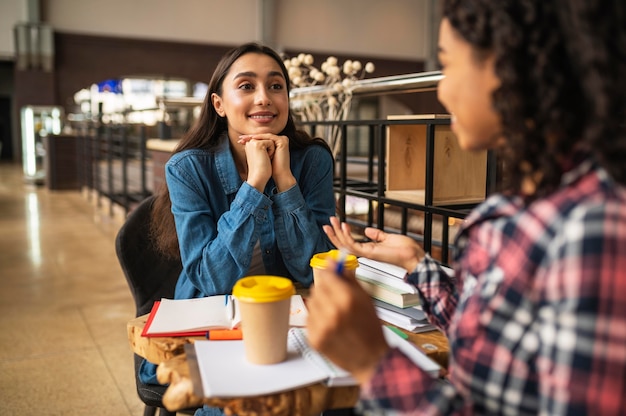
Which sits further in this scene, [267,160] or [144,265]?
[144,265]

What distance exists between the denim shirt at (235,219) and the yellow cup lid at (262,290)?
1.75ft

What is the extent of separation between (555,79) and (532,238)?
0.17 metres

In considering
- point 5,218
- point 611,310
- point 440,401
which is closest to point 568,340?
point 611,310

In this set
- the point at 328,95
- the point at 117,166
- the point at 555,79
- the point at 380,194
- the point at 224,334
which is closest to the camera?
the point at 555,79

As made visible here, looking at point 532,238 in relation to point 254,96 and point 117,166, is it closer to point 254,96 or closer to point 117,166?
point 254,96

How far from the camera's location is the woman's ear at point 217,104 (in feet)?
5.85

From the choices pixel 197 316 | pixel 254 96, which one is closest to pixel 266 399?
pixel 197 316

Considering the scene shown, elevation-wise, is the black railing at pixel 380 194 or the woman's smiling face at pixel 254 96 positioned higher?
the woman's smiling face at pixel 254 96

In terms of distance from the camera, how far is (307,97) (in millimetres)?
3352

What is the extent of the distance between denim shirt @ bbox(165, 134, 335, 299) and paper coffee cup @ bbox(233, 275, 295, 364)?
0.56 m

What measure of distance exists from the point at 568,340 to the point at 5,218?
738 cm

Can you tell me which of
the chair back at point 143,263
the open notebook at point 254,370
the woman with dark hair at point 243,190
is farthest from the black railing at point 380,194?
the open notebook at point 254,370

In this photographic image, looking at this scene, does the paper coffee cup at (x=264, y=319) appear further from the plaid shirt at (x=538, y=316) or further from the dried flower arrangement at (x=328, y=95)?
the dried flower arrangement at (x=328, y=95)

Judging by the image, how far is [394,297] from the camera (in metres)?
1.21
